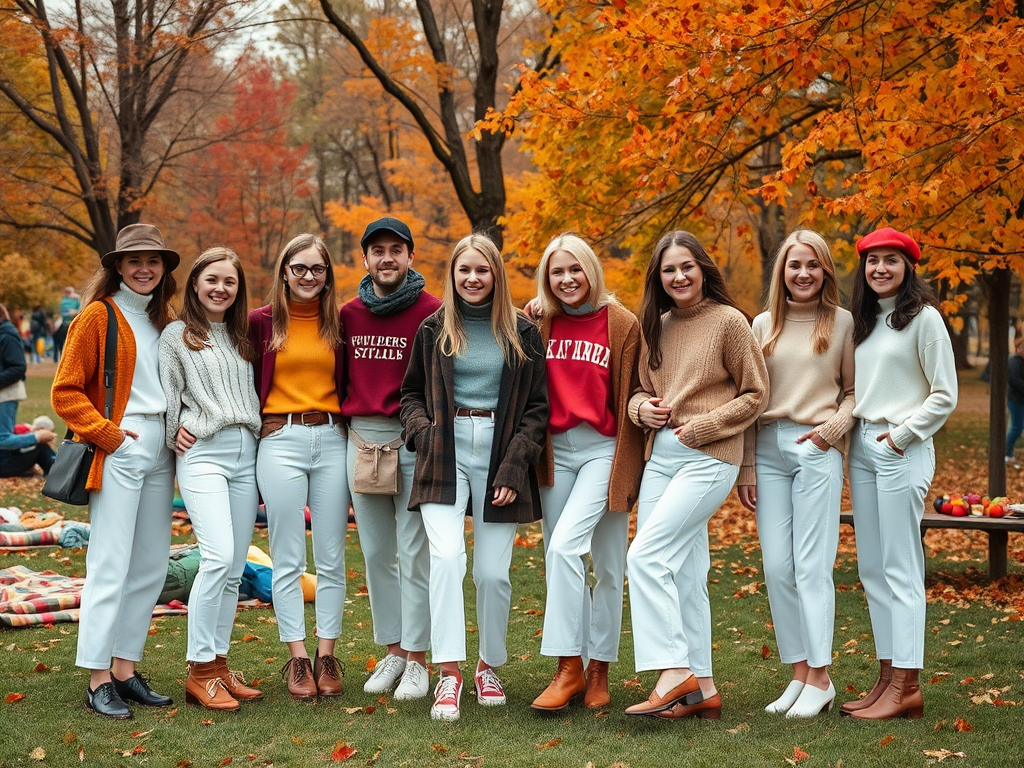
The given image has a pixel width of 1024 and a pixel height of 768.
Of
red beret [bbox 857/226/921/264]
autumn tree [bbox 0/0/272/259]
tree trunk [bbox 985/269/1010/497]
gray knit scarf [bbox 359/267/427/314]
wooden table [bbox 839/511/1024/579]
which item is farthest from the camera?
autumn tree [bbox 0/0/272/259]

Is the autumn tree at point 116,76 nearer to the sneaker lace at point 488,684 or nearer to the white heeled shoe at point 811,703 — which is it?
the sneaker lace at point 488,684

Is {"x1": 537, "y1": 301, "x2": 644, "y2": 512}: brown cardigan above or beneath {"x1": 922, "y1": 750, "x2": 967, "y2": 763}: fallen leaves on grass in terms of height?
above

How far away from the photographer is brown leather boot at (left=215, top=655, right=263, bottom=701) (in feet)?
17.1

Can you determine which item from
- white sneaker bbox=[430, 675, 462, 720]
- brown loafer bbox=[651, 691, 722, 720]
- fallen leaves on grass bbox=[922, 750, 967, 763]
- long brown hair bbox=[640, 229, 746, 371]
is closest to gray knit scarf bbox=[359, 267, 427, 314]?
long brown hair bbox=[640, 229, 746, 371]

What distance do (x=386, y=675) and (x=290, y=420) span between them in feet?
4.73

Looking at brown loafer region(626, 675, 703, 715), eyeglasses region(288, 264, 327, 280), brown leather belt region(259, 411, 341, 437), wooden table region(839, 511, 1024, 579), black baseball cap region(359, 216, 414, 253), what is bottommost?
brown loafer region(626, 675, 703, 715)

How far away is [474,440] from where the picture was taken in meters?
5.04

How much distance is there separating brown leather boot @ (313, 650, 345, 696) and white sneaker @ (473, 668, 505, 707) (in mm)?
767

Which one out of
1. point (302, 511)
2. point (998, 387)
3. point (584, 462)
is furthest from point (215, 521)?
point (998, 387)

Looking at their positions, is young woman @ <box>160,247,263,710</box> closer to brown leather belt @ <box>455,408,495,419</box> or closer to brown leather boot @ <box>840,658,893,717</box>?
brown leather belt @ <box>455,408,495,419</box>

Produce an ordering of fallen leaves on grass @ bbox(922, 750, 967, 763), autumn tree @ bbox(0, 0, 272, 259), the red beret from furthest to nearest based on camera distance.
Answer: autumn tree @ bbox(0, 0, 272, 259) < the red beret < fallen leaves on grass @ bbox(922, 750, 967, 763)

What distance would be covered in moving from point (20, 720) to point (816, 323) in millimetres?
A: 4188

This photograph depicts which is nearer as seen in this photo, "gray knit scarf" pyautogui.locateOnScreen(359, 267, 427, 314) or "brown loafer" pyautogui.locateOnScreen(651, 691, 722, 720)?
"brown loafer" pyautogui.locateOnScreen(651, 691, 722, 720)

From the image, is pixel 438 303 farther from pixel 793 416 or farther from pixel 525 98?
pixel 525 98
